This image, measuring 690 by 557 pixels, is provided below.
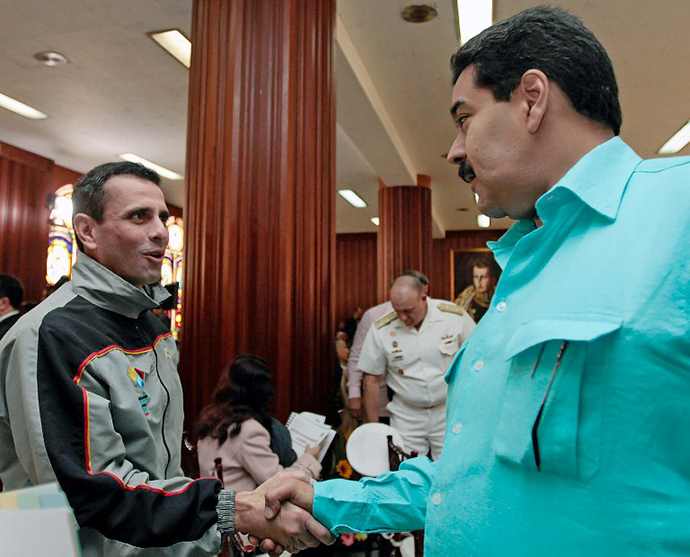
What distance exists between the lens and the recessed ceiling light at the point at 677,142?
24.0 ft

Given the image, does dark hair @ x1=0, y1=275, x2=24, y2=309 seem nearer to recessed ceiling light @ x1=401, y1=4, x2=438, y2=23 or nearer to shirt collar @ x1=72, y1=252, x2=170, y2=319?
shirt collar @ x1=72, y1=252, x2=170, y2=319

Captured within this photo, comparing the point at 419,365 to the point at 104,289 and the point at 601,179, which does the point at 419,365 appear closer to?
the point at 104,289

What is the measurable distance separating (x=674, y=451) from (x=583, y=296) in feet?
0.73

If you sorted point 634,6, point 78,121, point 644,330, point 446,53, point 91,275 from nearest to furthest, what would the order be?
point 644,330, point 91,275, point 634,6, point 446,53, point 78,121

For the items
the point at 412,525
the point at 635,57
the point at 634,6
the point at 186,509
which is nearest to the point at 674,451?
the point at 412,525

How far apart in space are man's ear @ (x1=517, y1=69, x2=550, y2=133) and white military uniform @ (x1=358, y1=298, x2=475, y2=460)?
9.29ft

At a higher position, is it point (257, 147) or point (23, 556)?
point (257, 147)

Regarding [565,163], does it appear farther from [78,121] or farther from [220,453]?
[78,121]

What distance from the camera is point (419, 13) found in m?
4.39

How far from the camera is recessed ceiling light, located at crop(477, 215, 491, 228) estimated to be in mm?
12692

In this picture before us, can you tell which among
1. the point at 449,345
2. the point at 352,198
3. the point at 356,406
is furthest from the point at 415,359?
Result: the point at 352,198

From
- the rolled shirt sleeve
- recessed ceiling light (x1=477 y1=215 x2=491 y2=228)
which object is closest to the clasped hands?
the rolled shirt sleeve

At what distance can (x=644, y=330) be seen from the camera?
721mm

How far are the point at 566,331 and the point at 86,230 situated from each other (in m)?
1.28
